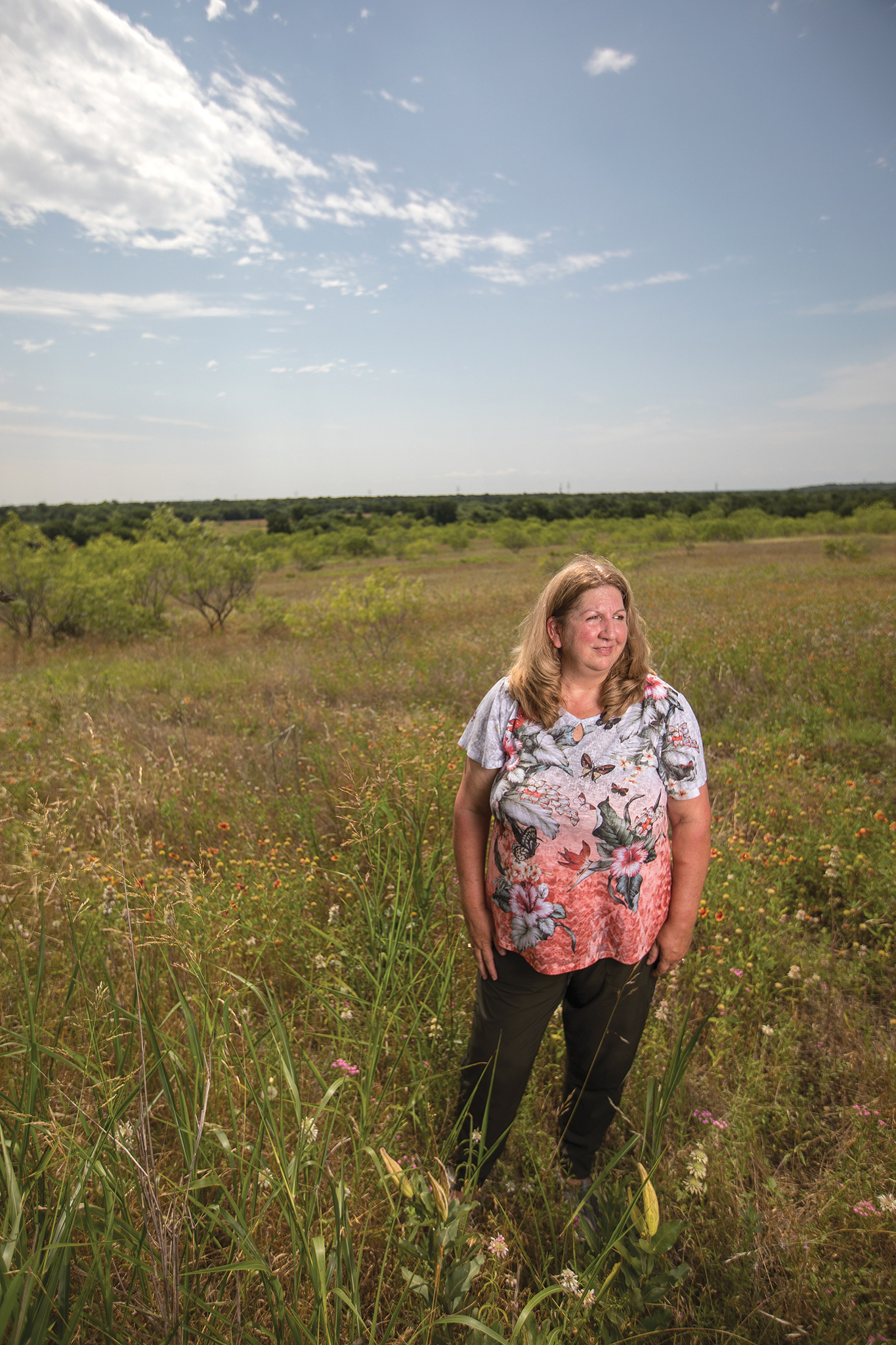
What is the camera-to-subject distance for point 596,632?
72.1 inches

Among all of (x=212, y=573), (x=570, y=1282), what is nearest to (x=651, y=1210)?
(x=570, y=1282)

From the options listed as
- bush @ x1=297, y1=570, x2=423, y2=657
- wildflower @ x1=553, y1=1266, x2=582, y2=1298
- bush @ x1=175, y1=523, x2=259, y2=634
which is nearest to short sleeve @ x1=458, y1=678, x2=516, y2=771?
wildflower @ x1=553, y1=1266, x2=582, y2=1298

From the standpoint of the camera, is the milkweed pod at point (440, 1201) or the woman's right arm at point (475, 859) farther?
the woman's right arm at point (475, 859)

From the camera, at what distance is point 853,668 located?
6.82 meters

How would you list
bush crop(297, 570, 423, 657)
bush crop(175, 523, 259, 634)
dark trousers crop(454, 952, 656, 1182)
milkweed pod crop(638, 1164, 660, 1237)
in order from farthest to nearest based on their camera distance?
bush crop(175, 523, 259, 634)
bush crop(297, 570, 423, 657)
dark trousers crop(454, 952, 656, 1182)
milkweed pod crop(638, 1164, 660, 1237)

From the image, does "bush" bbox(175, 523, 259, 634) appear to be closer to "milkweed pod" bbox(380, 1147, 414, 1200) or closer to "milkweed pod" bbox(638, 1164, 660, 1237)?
"milkweed pod" bbox(380, 1147, 414, 1200)

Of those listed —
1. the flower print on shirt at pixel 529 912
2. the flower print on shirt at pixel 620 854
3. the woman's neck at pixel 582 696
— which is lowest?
the flower print on shirt at pixel 529 912

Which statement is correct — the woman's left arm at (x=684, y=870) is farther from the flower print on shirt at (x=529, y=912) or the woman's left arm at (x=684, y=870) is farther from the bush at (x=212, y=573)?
the bush at (x=212, y=573)

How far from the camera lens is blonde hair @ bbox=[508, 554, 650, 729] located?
186 cm

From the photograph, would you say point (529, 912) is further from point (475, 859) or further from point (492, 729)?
point (492, 729)

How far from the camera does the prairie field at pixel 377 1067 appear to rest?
48.8 inches

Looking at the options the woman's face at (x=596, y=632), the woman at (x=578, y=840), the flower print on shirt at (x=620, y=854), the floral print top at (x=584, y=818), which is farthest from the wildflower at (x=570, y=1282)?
the woman's face at (x=596, y=632)

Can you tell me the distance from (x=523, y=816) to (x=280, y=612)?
14.4 m

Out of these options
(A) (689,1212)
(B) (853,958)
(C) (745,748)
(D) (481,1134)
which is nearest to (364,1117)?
(D) (481,1134)
